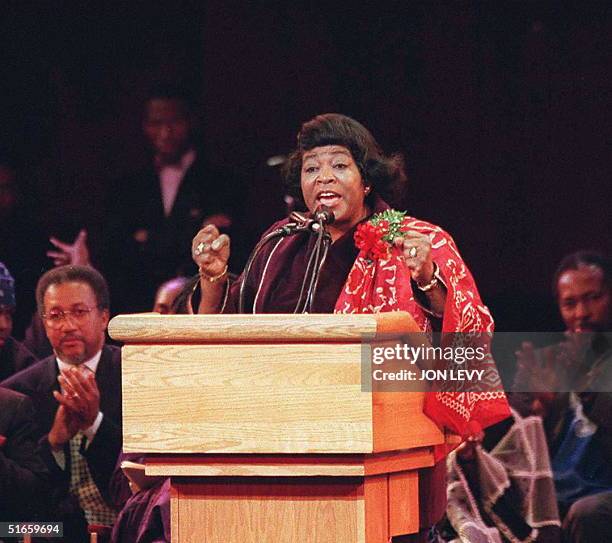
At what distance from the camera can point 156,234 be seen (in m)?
5.23

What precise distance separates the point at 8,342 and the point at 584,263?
220 cm

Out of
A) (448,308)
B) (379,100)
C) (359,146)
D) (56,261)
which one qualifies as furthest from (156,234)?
(448,308)

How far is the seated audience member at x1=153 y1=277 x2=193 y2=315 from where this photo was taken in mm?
5012

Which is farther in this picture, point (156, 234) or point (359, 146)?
point (156, 234)

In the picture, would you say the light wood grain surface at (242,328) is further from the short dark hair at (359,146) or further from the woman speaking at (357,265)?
the short dark hair at (359,146)

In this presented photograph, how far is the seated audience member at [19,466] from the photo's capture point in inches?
190

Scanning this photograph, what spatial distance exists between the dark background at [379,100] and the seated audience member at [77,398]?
1.60 feet

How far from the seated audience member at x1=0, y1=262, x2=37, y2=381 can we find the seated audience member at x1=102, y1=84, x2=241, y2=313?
39cm

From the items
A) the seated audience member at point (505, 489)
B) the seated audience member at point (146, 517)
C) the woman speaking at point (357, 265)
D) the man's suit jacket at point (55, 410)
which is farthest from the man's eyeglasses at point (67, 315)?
the seated audience member at point (505, 489)

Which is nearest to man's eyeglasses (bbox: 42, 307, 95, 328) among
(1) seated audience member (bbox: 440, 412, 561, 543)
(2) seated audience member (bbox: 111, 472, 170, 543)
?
(2) seated audience member (bbox: 111, 472, 170, 543)

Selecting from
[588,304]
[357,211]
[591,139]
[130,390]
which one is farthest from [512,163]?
[130,390]

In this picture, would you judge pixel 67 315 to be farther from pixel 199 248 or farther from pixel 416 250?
pixel 416 250

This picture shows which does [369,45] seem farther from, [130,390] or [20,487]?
[130,390]

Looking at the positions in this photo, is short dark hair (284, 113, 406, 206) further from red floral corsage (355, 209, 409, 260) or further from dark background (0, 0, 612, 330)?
dark background (0, 0, 612, 330)
